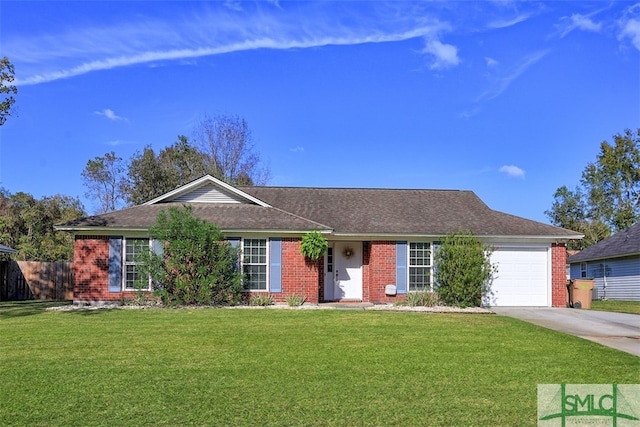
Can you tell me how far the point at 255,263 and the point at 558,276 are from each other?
35.7ft

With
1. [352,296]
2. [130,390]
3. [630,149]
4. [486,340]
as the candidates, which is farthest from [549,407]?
[630,149]

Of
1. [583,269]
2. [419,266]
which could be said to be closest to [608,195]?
[583,269]

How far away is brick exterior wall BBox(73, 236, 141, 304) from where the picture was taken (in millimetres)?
18609

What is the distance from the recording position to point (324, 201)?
2306cm

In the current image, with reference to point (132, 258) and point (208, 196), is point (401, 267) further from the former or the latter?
point (132, 258)

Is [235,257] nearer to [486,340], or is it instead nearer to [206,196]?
[206,196]

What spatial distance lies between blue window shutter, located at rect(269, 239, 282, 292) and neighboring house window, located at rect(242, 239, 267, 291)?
0.22 metres

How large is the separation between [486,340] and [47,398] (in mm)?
7983

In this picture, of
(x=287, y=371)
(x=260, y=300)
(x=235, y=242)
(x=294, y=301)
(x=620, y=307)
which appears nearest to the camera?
(x=287, y=371)

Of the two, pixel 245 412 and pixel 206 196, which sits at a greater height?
pixel 206 196

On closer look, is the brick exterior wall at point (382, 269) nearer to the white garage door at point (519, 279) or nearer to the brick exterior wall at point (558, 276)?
the white garage door at point (519, 279)

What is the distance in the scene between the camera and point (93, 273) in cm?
1862

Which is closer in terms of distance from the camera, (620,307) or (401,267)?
(401,267)

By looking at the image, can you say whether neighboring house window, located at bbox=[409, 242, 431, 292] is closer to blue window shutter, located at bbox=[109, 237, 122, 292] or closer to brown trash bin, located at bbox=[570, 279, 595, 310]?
brown trash bin, located at bbox=[570, 279, 595, 310]
